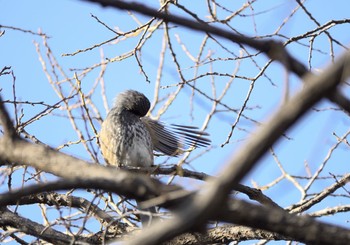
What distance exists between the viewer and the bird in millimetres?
5566

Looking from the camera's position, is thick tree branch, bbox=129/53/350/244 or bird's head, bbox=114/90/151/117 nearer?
thick tree branch, bbox=129/53/350/244

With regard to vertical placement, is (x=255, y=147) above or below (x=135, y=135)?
below

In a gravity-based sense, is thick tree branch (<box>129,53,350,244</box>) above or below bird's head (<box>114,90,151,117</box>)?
below

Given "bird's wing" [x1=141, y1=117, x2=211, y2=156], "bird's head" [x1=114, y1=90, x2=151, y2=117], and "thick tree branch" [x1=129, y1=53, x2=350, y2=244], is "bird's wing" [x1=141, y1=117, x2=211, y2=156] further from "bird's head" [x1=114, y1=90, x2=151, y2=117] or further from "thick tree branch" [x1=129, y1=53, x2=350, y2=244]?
"thick tree branch" [x1=129, y1=53, x2=350, y2=244]

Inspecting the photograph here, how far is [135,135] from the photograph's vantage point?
18.6 feet

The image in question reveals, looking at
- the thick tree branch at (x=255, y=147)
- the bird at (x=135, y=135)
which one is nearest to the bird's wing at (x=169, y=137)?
the bird at (x=135, y=135)

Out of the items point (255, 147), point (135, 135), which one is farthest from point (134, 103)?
point (255, 147)

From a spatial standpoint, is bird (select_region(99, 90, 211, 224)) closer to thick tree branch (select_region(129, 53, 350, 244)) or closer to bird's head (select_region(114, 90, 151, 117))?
bird's head (select_region(114, 90, 151, 117))

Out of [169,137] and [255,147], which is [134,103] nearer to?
[169,137]

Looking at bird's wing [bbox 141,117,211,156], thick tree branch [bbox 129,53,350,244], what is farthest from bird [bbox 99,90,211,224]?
thick tree branch [bbox 129,53,350,244]

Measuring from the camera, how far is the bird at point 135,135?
5566 mm

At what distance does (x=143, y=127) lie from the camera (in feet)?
19.3

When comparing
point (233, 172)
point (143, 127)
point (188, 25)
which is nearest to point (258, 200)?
point (188, 25)

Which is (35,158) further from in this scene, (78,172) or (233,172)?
(233,172)
